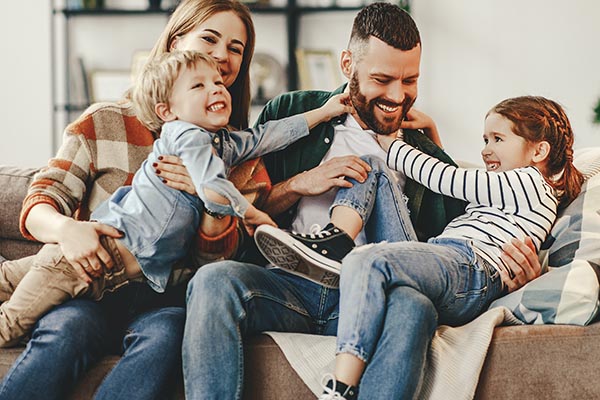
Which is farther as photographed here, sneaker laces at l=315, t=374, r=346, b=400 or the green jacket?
the green jacket

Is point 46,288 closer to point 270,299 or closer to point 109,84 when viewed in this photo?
point 270,299

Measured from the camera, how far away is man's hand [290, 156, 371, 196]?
6.87ft

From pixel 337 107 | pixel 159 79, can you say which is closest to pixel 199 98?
pixel 159 79

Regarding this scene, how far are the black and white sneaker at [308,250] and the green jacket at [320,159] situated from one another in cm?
39

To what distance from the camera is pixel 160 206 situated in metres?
1.92

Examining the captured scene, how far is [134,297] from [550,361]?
95cm

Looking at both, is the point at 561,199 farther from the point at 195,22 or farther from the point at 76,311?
the point at 76,311

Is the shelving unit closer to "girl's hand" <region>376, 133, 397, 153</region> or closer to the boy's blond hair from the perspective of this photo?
"girl's hand" <region>376, 133, 397, 153</region>

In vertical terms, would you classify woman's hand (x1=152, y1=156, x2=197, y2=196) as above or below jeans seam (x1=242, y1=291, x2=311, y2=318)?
above

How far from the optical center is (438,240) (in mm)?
2080

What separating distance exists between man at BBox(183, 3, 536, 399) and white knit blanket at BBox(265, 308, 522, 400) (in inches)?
4.3

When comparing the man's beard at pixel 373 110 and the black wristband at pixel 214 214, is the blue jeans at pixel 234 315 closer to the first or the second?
the black wristband at pixel 214 214

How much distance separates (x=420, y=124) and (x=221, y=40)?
0.60 m

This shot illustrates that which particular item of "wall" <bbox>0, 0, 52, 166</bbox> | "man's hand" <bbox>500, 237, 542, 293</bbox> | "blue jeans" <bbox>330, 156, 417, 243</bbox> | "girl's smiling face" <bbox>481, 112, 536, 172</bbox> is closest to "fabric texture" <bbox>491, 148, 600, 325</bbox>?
"man's hand" <bbox>500, 237, 542, 293</bbox>
